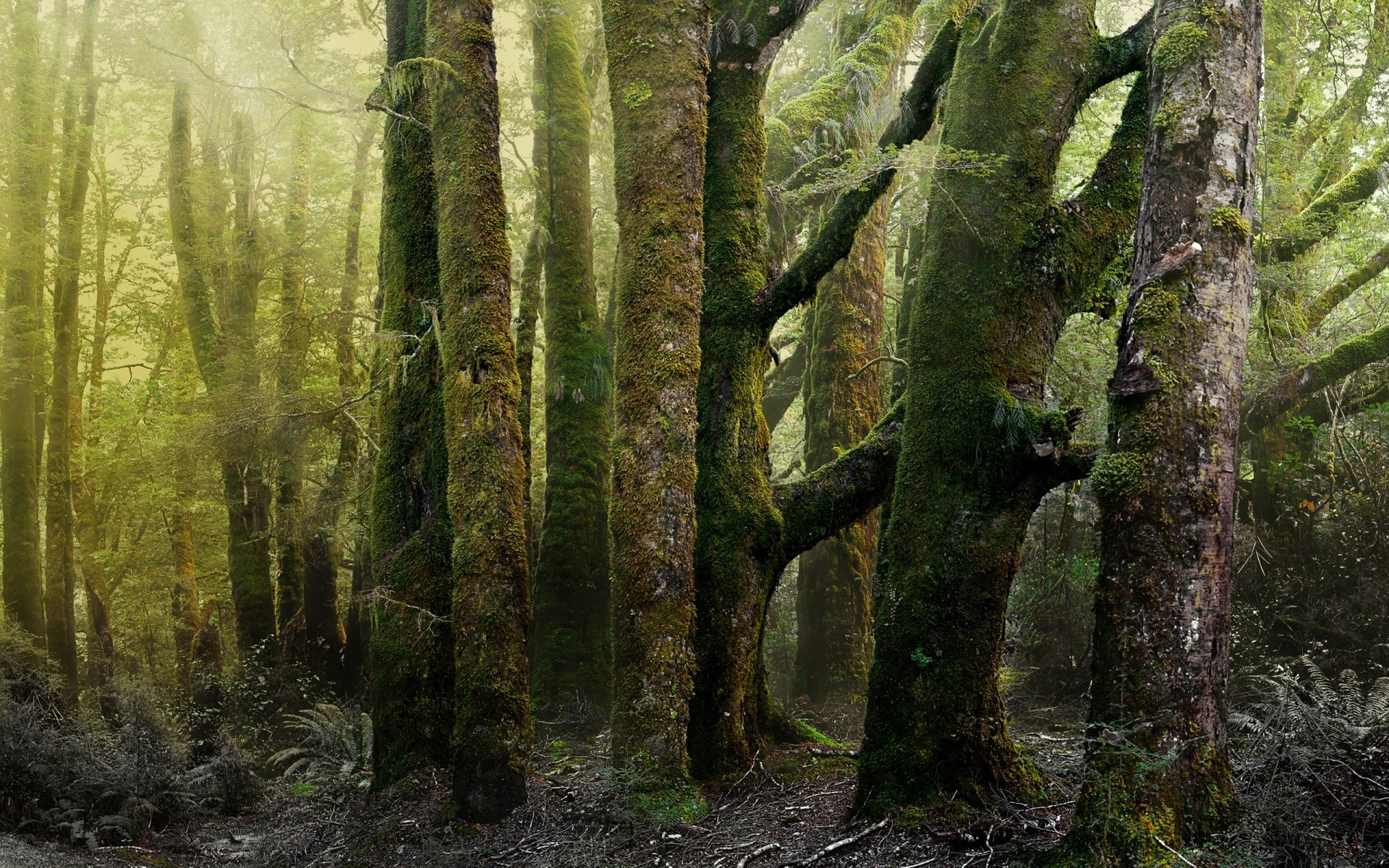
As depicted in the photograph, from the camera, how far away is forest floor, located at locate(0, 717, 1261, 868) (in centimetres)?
579

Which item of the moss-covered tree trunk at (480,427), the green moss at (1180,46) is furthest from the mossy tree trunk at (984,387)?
the moss-covered tree trunk at (480,427)

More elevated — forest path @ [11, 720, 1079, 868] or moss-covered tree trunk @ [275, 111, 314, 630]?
moss-covered tree trunk @ [275, 111, 314, 630]

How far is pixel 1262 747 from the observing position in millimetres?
5098

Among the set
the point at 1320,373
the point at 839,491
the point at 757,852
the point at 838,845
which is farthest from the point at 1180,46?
the point at 1320,373

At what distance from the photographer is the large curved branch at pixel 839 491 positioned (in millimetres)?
A: 8000

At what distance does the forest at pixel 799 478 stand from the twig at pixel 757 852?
0.05 meters

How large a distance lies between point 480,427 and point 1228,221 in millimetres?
5538

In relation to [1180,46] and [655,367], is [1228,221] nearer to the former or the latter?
[1180,46]

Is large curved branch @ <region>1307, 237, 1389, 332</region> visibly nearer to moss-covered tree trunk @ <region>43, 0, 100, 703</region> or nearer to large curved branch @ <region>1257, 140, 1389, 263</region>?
large curved branch @ <region>1257, 140, 1389, 263</region>

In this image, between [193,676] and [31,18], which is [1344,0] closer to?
[193,676]

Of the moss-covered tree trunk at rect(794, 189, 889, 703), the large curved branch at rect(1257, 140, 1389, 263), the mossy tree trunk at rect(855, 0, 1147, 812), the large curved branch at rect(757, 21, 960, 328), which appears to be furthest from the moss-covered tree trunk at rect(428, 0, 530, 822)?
the large curved branch at rect(1257, 140, 1389, 263)

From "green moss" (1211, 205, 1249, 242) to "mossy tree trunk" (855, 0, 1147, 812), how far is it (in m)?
1.77

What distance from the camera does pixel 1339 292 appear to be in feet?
39.9

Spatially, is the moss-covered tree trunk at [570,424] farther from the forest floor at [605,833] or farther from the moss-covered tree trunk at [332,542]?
the moss-covered tree trunk at [332,542]
